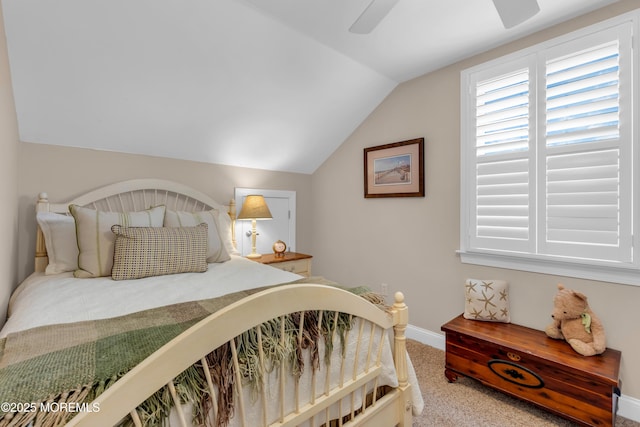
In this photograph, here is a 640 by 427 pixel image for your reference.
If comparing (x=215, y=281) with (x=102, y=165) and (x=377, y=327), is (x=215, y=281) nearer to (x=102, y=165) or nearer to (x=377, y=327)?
(x=377, y=327)

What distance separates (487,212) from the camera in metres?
2.15

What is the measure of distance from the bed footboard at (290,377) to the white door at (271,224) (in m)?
2.07

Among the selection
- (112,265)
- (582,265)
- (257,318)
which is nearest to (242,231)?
(112,265)

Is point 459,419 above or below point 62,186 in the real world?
below

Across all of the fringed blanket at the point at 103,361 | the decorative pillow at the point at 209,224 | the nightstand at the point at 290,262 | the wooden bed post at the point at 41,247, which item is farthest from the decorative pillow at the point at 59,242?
the nightstand at the point at 290,262

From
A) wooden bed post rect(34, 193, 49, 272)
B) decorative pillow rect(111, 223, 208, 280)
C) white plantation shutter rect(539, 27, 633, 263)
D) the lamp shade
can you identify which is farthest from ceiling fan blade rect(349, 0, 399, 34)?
wooden bed post rect(34, 193, 49, 272)

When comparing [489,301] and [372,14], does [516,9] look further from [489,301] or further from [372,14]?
[489,301]

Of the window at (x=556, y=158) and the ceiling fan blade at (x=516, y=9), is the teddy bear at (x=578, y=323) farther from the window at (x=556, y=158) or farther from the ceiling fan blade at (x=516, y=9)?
the ceiling fan blade at (x=516, y=9)

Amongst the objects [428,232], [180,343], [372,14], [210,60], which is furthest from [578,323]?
[210,60]

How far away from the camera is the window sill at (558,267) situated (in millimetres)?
1640

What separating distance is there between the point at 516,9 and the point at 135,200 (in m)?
2.68

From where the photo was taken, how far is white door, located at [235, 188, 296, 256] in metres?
3.00

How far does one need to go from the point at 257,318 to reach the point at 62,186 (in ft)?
7.16

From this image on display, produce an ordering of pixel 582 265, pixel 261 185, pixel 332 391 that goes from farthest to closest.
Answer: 1. pixel 261 185
2. pixel 582 265
3. pixel 332 391
